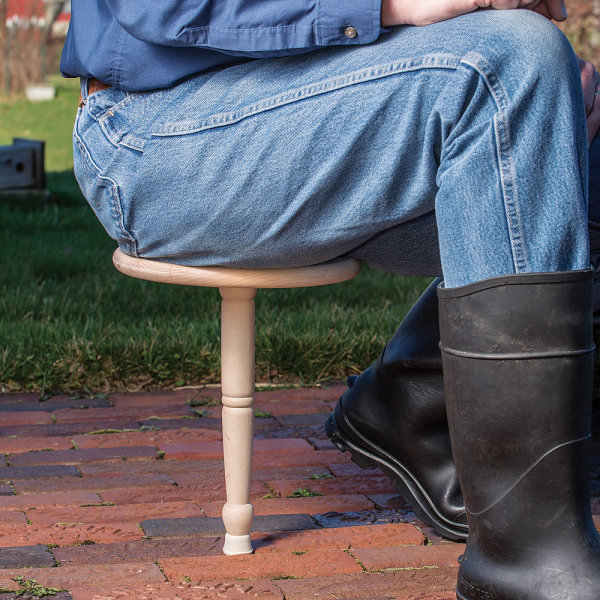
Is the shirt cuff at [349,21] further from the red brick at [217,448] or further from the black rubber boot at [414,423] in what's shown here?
the red brick at [217,448]

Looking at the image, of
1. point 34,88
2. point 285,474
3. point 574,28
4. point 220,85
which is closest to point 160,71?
point 220,85

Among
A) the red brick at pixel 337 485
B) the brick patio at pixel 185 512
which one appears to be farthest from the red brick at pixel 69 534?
the red brick at pixel 337 485

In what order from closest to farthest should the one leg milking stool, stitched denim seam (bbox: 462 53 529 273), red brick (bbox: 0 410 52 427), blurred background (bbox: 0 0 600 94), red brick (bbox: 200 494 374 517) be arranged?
stitched denim seam (bbox: 462 53 529 273), the one leg milking stool, red brick (bbox: 200 494 374 517), red brick (bbox: 0 410 52 427), blurred background (bbox: 0 0 600 94)

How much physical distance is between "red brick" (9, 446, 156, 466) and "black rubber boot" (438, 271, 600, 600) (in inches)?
44.5

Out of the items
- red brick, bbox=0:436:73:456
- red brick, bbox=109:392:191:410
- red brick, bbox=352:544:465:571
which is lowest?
red brick, bbox=109:392:191:410

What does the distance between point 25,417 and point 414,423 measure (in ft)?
3.89

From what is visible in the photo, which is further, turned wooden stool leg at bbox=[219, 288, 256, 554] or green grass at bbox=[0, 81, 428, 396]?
green grass at bbox=[0, 81, 428, 396]

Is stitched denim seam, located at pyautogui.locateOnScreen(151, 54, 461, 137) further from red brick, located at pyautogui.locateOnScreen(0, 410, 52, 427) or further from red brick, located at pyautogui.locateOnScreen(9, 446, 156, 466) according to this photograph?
red brick, located at pyautogui.locateOnScreen(0, 410, 52, 427)

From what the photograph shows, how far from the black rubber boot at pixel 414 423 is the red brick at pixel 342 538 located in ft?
0.21

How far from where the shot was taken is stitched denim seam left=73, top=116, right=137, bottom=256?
1702 millimetres

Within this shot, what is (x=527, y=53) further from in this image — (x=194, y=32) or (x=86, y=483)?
(x=86, y=483)

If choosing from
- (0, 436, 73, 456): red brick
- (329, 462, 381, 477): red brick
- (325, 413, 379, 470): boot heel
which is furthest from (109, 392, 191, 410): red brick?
(325, 413, 379, 470): boot heel

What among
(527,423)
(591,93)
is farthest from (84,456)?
(591,93)

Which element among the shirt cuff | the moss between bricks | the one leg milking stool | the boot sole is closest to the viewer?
the shirt cuff
